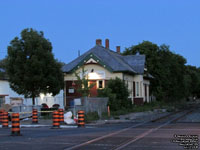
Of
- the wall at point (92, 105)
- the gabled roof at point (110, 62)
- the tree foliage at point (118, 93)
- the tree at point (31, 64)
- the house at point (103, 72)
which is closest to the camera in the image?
the wall at point (92, 105)

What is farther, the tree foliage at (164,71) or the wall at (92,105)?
the tree foliage at (164,71)

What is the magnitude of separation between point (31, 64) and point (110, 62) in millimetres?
13380

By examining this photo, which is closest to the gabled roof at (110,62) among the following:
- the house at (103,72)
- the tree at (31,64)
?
the house at (103,72)

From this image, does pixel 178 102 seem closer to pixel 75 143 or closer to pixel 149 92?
pixel 149 92

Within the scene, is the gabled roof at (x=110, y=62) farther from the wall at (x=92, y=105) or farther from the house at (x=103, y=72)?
the wall at (x=92, y=105)

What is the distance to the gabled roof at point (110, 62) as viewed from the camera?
139ft

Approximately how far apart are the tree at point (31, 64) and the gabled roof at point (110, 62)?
26.5 feet

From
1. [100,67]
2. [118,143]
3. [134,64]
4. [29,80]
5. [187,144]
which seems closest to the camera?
[187,144]

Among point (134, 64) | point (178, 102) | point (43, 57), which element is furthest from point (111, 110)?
point (178, 102)

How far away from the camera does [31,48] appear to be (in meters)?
34.2

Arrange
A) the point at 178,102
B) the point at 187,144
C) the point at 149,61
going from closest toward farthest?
1. the point at 187,144
2. the point at 149,61
3. the point at 178,102

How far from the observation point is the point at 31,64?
3319 cm

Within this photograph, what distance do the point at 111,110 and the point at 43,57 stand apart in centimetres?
815

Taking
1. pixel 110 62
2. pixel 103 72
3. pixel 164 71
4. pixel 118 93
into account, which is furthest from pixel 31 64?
pixel 164 71
